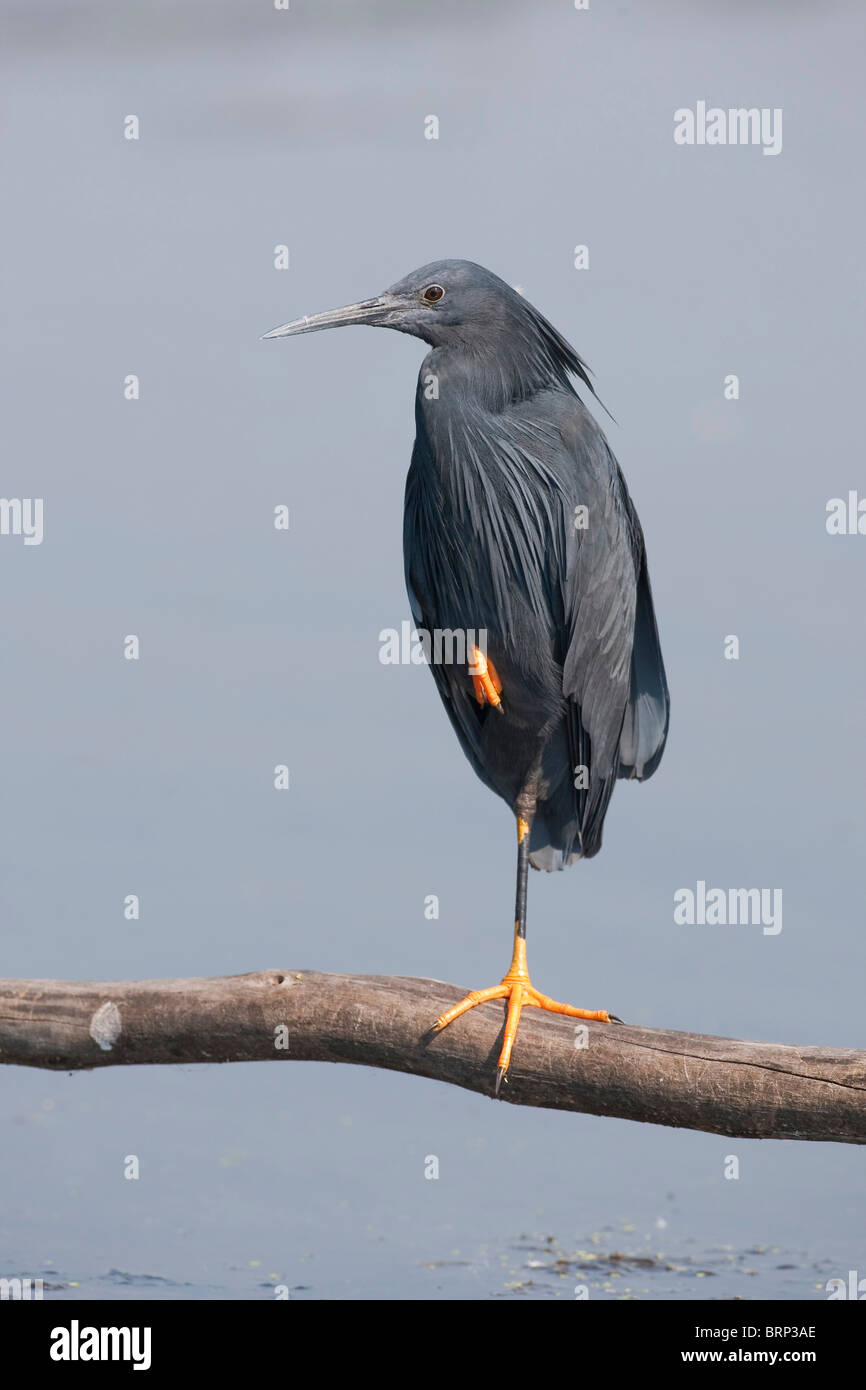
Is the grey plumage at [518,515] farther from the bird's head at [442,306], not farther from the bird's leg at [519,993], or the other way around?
the bird's leg at [519,993]

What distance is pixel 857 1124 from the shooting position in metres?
2.62

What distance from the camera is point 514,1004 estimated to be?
Answer: 2.92 metres

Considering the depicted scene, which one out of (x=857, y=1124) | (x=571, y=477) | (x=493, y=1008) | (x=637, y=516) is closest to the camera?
(x=857, y=1124)

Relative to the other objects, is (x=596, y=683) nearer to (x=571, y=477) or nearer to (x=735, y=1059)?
(x=571, y=477)

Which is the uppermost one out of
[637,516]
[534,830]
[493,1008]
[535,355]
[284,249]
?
[284,249]

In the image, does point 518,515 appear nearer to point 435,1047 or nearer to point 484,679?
point 484,679

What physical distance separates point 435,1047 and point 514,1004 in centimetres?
19

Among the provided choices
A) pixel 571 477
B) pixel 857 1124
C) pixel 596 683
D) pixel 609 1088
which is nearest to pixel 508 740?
pixel 596 683

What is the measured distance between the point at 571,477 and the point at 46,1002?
170 cm

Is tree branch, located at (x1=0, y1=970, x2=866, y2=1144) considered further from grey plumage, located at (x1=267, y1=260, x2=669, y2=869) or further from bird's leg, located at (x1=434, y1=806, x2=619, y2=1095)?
grey plumage, located at (x1=267, y1=260, x2=669, y2=869)

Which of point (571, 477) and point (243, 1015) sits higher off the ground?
point (571, 477)

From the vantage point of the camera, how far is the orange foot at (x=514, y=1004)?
286cm

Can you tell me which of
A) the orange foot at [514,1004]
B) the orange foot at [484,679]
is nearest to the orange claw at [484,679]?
the orange foot at [484,679]

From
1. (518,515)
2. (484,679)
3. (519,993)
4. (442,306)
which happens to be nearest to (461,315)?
(442,306)
